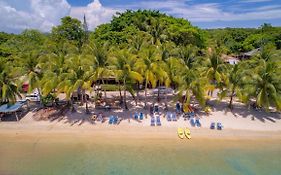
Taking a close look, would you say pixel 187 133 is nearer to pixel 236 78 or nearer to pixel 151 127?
pixel 151 127

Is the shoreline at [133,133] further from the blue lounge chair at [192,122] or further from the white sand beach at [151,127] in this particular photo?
A: the blue lounge chair at [192,122]

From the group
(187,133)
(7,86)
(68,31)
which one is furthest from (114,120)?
(68,31)

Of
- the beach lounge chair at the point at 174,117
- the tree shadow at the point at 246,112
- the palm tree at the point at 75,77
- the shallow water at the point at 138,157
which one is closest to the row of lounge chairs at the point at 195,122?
the beach lounge chair at the point at 174,117

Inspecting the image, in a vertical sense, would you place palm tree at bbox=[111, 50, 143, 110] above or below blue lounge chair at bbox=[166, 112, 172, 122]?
above

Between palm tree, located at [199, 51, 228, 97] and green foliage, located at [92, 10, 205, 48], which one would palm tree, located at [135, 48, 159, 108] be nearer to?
palm tree, located at [199, 51, 228, 97]

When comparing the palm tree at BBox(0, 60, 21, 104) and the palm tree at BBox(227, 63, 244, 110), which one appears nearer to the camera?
the palm tree at BBox(0, 60, 21, 104)

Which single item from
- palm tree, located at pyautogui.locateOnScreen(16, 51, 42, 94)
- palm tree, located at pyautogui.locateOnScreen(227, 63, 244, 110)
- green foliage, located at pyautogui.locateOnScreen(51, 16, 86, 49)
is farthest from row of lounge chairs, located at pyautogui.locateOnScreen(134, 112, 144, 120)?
green foliage, located at pyautogui.locateOnScreen(51, 16, 86, 49)

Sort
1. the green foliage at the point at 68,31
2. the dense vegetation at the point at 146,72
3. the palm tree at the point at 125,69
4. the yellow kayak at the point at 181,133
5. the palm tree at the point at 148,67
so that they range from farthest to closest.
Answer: the green foliage at the point at 68,31
the palm tree at the point at 148,67
the palm tree at the point at 125,69
the dense vegetation at the point at 146,72
the yellow kayak at the point at 181,133

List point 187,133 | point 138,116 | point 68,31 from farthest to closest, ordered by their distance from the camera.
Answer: point 68,31 → point 138,116 → point 187,133
